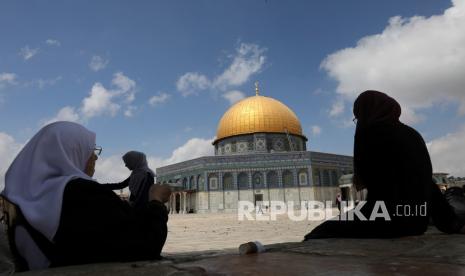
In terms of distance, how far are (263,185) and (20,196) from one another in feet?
95.9

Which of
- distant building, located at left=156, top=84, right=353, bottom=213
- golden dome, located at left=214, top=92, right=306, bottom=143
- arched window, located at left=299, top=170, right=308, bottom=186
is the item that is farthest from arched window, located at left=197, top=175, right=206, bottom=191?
arched window, located at left=299, top=170, right=308, bottom=186

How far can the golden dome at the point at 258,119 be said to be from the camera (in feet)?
106

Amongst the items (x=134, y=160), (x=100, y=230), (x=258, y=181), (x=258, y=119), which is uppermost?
(x=258, y=119)

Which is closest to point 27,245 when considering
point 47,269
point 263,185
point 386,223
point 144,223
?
point 47,269

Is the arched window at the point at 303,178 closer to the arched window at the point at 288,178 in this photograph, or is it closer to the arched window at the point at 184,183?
the arched window at the point at 288,178

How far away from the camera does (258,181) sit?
30703 mm

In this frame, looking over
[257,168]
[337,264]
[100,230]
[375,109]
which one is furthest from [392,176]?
[257,168]

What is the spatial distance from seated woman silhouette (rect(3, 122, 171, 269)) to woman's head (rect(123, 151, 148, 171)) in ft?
8.46

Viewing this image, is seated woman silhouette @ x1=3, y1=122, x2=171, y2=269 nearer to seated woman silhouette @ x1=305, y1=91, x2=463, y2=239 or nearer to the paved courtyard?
seated woman silhouette @ x1=305, y1=91, x2=463, y2=239

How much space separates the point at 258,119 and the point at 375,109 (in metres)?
29.8

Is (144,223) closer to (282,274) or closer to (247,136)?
(282,274)

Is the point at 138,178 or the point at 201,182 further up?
the point at 201,182

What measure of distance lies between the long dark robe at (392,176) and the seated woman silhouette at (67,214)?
1.49m

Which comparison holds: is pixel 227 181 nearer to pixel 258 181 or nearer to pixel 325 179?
pixel 258 181
